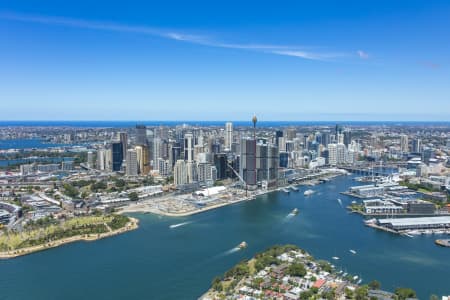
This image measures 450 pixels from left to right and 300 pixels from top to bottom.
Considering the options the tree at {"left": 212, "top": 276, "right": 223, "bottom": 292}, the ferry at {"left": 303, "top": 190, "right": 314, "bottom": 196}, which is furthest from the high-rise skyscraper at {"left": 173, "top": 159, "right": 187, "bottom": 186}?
the tree at {"left": 212, "top": 276, "right": 223, "bottom": 292}

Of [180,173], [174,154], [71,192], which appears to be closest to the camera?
[71,192]

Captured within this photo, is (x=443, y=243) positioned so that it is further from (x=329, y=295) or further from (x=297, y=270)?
(x=329, y=295)

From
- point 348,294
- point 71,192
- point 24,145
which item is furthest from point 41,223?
point 24,145

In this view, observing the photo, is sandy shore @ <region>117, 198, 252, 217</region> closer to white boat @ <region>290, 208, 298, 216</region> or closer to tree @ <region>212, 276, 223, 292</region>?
white boat @ <region>290, 208, 298, 216</region>

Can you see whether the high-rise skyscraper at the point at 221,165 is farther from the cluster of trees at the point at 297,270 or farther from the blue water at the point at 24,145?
the blue water at the point at 24,145

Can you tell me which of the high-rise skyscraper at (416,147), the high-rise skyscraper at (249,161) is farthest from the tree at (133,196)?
the high-rise skyscraper at (416,147)

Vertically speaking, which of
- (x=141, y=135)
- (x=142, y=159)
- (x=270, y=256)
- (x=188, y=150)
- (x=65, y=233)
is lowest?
(x=65, y=233)

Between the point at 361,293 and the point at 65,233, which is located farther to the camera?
the point at 65,233

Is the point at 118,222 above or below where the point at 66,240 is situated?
above
